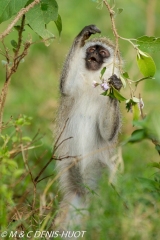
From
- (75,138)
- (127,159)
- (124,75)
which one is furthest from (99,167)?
(124,75)

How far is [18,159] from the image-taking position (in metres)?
8.84

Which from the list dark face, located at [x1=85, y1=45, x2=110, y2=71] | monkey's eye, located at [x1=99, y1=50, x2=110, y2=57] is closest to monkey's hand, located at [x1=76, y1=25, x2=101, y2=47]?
dark face, located at [x1=85, y1=45, x2=110, y2=71]

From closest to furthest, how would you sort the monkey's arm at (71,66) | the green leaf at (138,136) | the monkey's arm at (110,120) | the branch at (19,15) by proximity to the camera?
the green leaf at (138,136), the branch at (19,15), the monkey's arm at (110,120), the monkey's arm at (71,66)

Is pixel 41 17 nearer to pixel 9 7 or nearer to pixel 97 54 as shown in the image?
pixel 9 7

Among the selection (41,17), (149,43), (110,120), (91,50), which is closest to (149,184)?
(149,43)

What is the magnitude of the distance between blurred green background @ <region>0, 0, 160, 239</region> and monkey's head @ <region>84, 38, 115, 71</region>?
4.15 feet

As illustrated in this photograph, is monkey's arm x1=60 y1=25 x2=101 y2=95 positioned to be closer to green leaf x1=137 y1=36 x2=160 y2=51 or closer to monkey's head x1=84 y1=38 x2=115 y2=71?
monkey's head x1=84 y1=38 x2=115 y2=71

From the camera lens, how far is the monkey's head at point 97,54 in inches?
292

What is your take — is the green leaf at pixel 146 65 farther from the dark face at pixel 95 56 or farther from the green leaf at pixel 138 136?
the dark face at pixel 95 56

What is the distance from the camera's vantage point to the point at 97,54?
295 inches

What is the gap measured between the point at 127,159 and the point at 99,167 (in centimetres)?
120

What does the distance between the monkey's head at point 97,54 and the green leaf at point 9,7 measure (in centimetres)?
→ 164

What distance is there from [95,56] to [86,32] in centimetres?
53

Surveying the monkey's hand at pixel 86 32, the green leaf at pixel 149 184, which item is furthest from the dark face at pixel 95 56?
the green leaf at pixel 149 184
